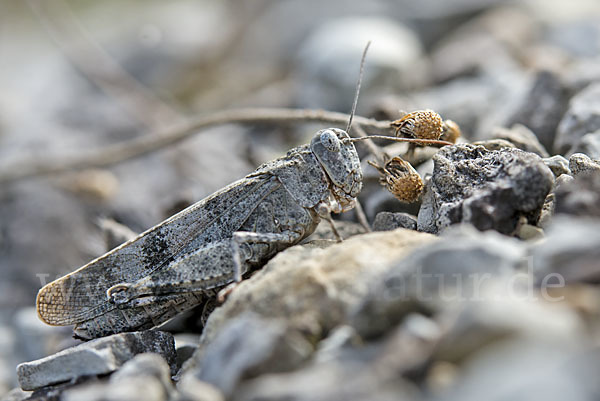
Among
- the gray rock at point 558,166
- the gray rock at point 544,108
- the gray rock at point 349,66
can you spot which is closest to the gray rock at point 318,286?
the gray rock at point 558,166

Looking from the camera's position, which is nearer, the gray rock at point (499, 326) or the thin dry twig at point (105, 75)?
the gray rock at point (499, 326)

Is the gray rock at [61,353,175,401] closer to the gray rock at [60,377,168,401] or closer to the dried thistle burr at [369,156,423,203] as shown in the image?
the gray rock at [60,377,168,401]

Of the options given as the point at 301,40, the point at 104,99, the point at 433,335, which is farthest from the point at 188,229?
the point at 301,40

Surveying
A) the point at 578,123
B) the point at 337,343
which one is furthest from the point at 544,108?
the point at 337,343

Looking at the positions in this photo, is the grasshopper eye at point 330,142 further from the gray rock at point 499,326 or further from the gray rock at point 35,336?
the gray rock at point 35,336

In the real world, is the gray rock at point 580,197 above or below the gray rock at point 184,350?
above
